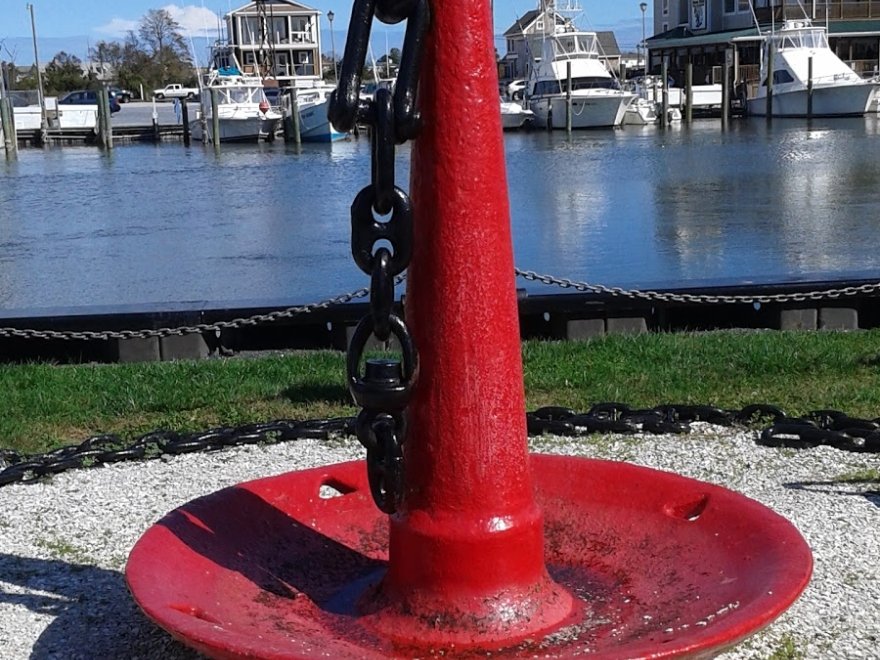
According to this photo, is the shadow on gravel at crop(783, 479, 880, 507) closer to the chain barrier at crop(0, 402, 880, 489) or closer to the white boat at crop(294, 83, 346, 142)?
the chain barrier at crop(0, 402, 880, 489)

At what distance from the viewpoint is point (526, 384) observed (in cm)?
774

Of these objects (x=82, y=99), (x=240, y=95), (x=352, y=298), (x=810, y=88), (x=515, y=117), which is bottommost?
(x=352, y=298)

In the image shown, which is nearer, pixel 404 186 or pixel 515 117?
pixel 404 186

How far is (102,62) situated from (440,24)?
10400cm

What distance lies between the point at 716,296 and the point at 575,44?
54.6m

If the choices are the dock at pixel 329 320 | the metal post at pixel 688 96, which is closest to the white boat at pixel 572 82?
the metal post at pixel 688 96

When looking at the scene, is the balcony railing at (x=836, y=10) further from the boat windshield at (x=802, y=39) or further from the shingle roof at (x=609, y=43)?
the shingle roof at (x=609, y=43)

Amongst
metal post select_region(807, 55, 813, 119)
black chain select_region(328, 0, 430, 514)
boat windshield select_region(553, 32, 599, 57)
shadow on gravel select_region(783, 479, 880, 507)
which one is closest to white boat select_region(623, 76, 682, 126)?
boat windshield select_region(553, 32, 599, 57)

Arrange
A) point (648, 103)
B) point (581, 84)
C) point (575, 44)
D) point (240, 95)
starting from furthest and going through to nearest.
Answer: point (575, 44)
point (581, 84)
point (240, 95)
point (648, 103)

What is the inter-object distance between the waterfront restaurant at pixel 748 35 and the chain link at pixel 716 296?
171ft

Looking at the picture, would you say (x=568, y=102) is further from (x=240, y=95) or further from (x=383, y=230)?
(x=383, y=230)

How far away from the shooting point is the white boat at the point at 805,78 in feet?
182

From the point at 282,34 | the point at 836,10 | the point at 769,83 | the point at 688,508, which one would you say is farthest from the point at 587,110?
the point at 688,508

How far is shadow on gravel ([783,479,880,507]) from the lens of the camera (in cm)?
543
